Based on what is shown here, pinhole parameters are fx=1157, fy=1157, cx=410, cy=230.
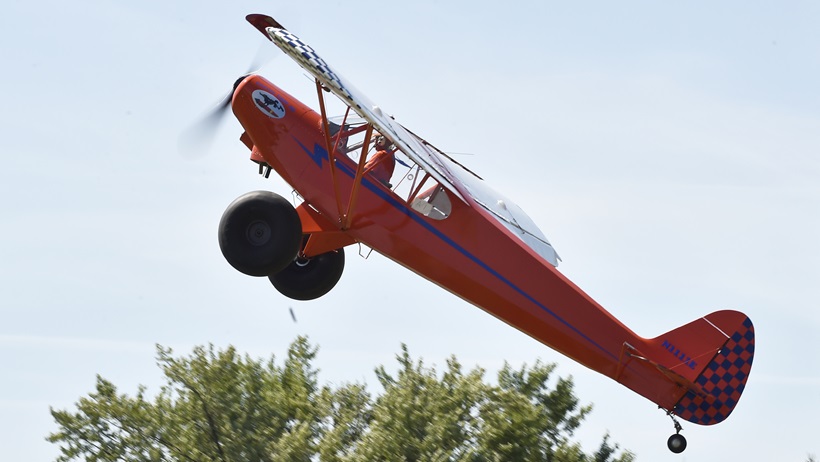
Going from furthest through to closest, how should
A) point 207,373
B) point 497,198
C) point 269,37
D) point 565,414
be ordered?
point 207,373
point 565,414
point 497,198
point 269,37

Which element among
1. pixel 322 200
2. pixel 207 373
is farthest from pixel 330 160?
pixel 207 373

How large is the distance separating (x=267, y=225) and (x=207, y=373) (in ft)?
37.4

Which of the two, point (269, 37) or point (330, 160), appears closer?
point (269, 37)

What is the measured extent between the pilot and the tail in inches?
129

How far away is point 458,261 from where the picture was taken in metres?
11.8

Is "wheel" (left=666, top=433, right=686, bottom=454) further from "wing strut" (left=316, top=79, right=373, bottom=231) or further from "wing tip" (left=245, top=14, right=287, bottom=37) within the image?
"wing tip" (left=245, top=14, right=287, bottom=37)

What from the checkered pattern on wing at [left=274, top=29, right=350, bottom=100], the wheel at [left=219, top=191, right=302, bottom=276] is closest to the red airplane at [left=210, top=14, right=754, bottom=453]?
the wheel at [left=219, top=191, right=302, bottom=276]

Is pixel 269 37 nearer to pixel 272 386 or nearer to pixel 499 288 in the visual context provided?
pixel 499 288

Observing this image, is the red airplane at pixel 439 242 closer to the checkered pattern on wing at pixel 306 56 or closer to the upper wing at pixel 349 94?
the upper wing at pixel 349 94

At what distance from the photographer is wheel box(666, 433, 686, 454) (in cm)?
1189

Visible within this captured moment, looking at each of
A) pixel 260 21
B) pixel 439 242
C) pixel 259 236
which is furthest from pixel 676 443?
pixel 260 21

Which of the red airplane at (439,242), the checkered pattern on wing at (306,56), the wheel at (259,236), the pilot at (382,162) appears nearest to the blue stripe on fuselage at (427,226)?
the red airplane at (439,242)

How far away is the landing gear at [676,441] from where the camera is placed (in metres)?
11.9

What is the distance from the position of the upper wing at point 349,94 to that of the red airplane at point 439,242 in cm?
6
